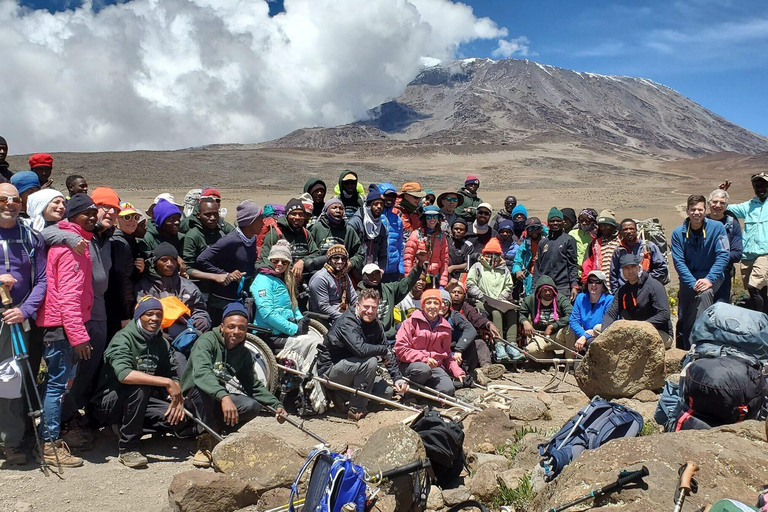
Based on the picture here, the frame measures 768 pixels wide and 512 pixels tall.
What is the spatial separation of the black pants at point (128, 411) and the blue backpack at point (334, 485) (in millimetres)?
2109

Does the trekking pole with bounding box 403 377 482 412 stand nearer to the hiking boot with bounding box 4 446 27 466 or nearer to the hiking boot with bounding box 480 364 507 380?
the hiking boot with bounding box 480 364 507 380

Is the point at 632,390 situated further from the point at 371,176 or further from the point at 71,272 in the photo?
the point at 371,176

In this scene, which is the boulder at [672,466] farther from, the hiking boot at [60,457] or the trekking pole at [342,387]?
the hiking boot at [60,457]

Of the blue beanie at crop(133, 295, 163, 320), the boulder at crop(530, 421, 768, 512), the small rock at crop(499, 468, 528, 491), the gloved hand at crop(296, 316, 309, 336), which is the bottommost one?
the small rock at crop(499, 468, 528, 491)

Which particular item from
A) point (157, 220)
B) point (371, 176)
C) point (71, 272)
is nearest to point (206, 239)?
point (157, 220)

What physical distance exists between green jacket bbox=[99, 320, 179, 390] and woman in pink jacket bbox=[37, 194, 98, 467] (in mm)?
212

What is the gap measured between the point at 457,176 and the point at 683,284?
4469 centimetres

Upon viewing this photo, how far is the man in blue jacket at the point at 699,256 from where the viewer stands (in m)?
6.86

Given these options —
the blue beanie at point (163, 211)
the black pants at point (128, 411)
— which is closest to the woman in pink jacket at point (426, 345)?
the black pants at point (128, 411)

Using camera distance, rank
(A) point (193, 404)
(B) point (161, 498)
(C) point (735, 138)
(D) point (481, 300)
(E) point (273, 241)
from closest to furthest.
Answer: (B) point (161, 498)
(A) point (193, 404)
(E) point (273, 241)
(D) point (481, 300)
(C) point (735, 138)

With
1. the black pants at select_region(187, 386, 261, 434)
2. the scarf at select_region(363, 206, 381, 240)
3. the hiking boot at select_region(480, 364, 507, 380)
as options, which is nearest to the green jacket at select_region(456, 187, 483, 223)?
the scarf at select_region(363, 206, 381, 240)

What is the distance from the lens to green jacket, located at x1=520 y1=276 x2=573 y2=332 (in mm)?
8097

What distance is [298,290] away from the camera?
713 cm

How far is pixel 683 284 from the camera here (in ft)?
23.5
